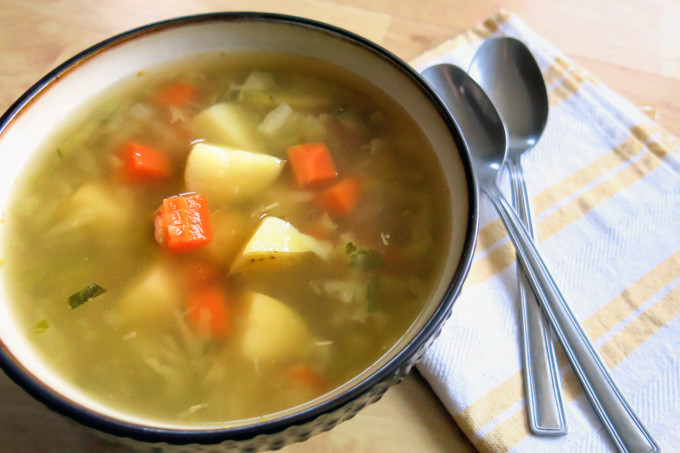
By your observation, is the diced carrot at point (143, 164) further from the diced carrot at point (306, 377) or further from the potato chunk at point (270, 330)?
the diced carrot at point (306, 377)

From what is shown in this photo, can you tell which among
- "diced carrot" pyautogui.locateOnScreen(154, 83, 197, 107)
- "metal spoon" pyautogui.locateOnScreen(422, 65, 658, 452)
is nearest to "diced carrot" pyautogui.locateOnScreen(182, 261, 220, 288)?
"diced carrot" pyautogui.locateOnScreen(154, 83, 197, 107)

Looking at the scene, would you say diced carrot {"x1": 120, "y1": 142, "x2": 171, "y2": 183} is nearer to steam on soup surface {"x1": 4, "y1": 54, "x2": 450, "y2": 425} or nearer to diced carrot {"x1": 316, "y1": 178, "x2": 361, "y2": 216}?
steam on soup surface {"x1": 4, "y1": 54, "x2": 450, "y2": 425}

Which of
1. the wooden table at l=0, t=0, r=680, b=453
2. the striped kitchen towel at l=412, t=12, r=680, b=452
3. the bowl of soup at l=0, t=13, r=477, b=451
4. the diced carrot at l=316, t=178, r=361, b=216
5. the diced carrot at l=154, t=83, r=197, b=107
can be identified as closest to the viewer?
the bowl of soup at l=0, t=13, r=477, b=451

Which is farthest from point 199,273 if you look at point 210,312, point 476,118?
point 476,118

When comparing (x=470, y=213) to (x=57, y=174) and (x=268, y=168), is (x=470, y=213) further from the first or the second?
(x=57, y=174)

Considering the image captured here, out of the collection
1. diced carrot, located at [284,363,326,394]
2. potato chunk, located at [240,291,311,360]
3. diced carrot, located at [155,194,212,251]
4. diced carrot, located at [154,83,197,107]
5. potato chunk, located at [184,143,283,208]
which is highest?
diced carrot, located at [154,83,197,107]

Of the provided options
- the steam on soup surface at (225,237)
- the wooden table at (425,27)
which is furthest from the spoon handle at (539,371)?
the wooden table at (425,27)
